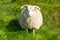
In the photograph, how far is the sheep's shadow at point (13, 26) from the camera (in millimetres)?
7878

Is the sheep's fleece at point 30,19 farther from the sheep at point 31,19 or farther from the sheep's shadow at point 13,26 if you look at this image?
the sheep's shadow at point 13,26

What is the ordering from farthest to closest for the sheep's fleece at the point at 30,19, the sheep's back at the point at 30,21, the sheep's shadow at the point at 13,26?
the sheep's shadow at the point at 13,26, the sheep's back at the point at 30,21, the sheep's fleece at the point at 30,19

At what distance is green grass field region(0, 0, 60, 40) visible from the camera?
24.4ft

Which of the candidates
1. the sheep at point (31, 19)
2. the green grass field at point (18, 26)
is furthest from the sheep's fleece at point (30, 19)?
the green grass field at point (18, 26)

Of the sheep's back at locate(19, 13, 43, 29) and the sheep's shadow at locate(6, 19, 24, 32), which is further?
the sheep's shadow at locate(6, 19, 24, 32)

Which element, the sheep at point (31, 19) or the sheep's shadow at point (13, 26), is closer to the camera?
the sheep at point (31, 19)

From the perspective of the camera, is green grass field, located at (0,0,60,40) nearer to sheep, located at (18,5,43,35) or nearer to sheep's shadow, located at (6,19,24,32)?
sheep's shadow, located at (6,19,24,32)

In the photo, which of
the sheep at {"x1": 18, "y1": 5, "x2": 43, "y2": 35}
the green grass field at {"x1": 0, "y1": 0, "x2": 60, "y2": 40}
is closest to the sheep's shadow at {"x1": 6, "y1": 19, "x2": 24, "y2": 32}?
the green grass field at {"x1": 0, "y1": 0, "x2": 60, "y2": 40}

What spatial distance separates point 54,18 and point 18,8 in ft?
5.46

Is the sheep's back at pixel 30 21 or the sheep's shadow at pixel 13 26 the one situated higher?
the sheep's back at pixel 30 21

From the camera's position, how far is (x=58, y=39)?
7.45 meters

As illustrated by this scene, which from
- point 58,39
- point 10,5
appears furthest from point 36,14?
point 10,5

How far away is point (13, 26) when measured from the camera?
815 cm

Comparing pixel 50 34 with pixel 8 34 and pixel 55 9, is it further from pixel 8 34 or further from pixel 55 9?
pixel 55 9
